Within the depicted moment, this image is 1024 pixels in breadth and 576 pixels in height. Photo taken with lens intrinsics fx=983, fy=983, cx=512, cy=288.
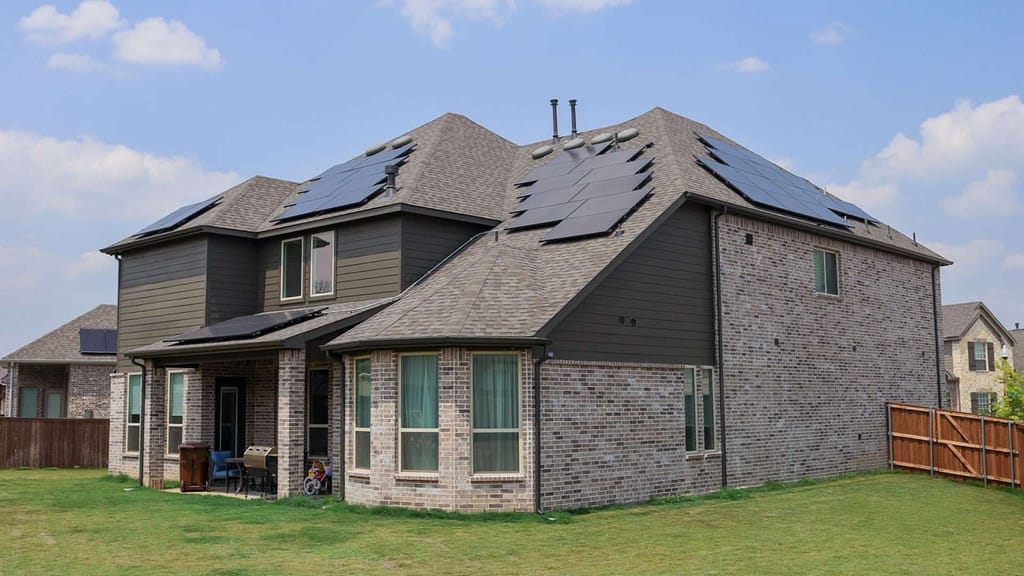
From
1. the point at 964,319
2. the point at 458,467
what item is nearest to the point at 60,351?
the point at 458,467

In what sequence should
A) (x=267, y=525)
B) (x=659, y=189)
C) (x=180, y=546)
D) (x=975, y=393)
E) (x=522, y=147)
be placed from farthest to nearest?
(x=975, y=393)
(x=522, y=147)
(x=659, y=189)
(x=267, y=525)
(x=180, y=546)

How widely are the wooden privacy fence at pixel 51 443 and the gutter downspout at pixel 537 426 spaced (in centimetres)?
1810

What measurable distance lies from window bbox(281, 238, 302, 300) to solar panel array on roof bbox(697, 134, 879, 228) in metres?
8.73

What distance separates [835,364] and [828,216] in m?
3.24

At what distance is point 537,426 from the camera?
48.7ft

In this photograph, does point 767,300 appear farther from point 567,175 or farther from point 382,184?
point 382,184

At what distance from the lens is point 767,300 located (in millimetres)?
19609

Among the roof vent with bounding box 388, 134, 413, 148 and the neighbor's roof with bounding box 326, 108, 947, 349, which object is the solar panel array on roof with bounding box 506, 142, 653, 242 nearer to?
the neighbor's roof with bounding box 326, 108, 947, 349

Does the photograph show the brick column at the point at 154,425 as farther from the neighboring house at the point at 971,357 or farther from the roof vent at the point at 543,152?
the neighboring house at the point at 971,357

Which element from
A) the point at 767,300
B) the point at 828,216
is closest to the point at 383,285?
the point at 767,300

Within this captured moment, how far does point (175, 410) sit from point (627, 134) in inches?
456

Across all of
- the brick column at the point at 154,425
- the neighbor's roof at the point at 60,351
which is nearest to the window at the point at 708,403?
the brick column at the point at 154,425

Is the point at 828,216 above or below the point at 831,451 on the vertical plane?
above

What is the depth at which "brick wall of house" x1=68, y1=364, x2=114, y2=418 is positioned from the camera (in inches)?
1425
